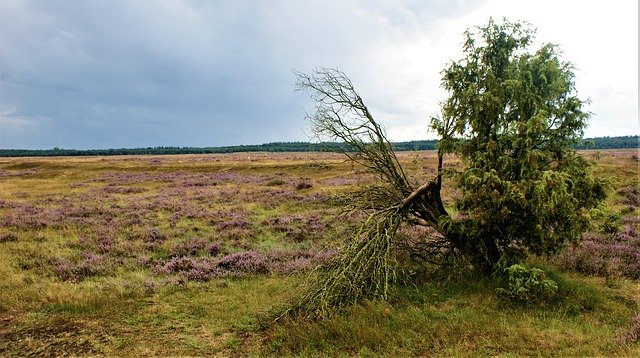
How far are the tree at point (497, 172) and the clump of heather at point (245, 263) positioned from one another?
412cm

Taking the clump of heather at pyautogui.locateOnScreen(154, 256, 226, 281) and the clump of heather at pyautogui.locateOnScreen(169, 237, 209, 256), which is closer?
the clump of heather at pyautogui.locateOnScreen(154, 256, 226, 281)

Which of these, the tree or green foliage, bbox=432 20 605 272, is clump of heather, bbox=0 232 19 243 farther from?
green foliage, bbox=432 20 605 272

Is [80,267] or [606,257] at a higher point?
[606,257]

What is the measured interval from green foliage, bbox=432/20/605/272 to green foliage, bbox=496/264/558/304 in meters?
0.84

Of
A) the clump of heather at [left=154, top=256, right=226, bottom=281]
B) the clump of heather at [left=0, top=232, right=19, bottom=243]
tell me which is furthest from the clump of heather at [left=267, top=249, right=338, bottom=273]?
the clump of heather at [left=0, top=232, right=19, bottom=243]

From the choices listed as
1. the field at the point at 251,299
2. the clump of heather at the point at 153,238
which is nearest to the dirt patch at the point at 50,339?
the field at the point at 251,299

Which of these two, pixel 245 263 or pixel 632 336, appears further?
pixel 245 263

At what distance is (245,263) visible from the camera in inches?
567

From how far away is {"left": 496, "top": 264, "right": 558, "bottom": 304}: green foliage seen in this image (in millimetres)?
9562

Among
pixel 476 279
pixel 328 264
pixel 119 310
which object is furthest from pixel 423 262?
pixel 119 310

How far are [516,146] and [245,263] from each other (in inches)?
378

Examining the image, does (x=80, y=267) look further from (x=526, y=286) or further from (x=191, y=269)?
(x=526, y=286)

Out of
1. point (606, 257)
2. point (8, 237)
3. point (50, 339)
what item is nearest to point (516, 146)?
point (606, 257)

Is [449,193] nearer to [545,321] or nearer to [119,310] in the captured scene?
[545,321]
